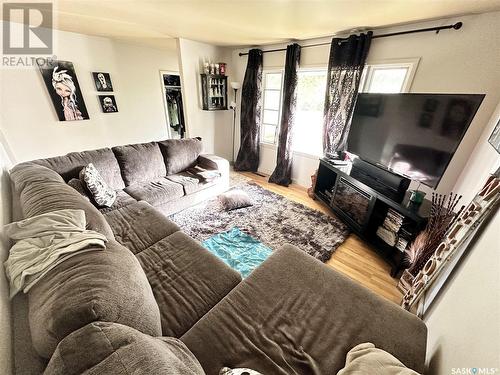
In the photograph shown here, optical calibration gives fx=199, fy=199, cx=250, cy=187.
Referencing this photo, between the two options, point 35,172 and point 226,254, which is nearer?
point 35,172

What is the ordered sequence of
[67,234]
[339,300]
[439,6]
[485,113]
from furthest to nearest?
[485,113], [439,6], [339,300], [67,234]

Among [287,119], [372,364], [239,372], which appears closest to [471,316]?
[372,364]

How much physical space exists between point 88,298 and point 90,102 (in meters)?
3.66

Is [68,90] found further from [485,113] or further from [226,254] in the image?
[485,113]

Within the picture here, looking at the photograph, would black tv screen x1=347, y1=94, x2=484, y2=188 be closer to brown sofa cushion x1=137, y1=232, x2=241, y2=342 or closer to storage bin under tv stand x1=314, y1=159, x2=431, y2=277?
storage bin under tv stand x1=314, y1=159, x2=431, y2=277

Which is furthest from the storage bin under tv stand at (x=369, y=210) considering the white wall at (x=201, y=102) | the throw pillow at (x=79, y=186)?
the throw pillow at (x=79, y=186)

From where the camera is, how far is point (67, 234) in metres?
0.95

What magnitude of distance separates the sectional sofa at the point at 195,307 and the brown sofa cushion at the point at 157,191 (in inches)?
21.6

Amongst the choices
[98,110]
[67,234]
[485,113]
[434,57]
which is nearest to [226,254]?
[67,234]

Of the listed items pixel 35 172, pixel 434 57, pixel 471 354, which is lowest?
pixel 471 354

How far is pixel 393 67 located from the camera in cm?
225

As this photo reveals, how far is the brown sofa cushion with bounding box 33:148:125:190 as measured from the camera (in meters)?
1.92

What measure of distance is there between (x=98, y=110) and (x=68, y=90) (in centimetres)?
43

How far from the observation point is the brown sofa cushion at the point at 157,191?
7.13 feet
